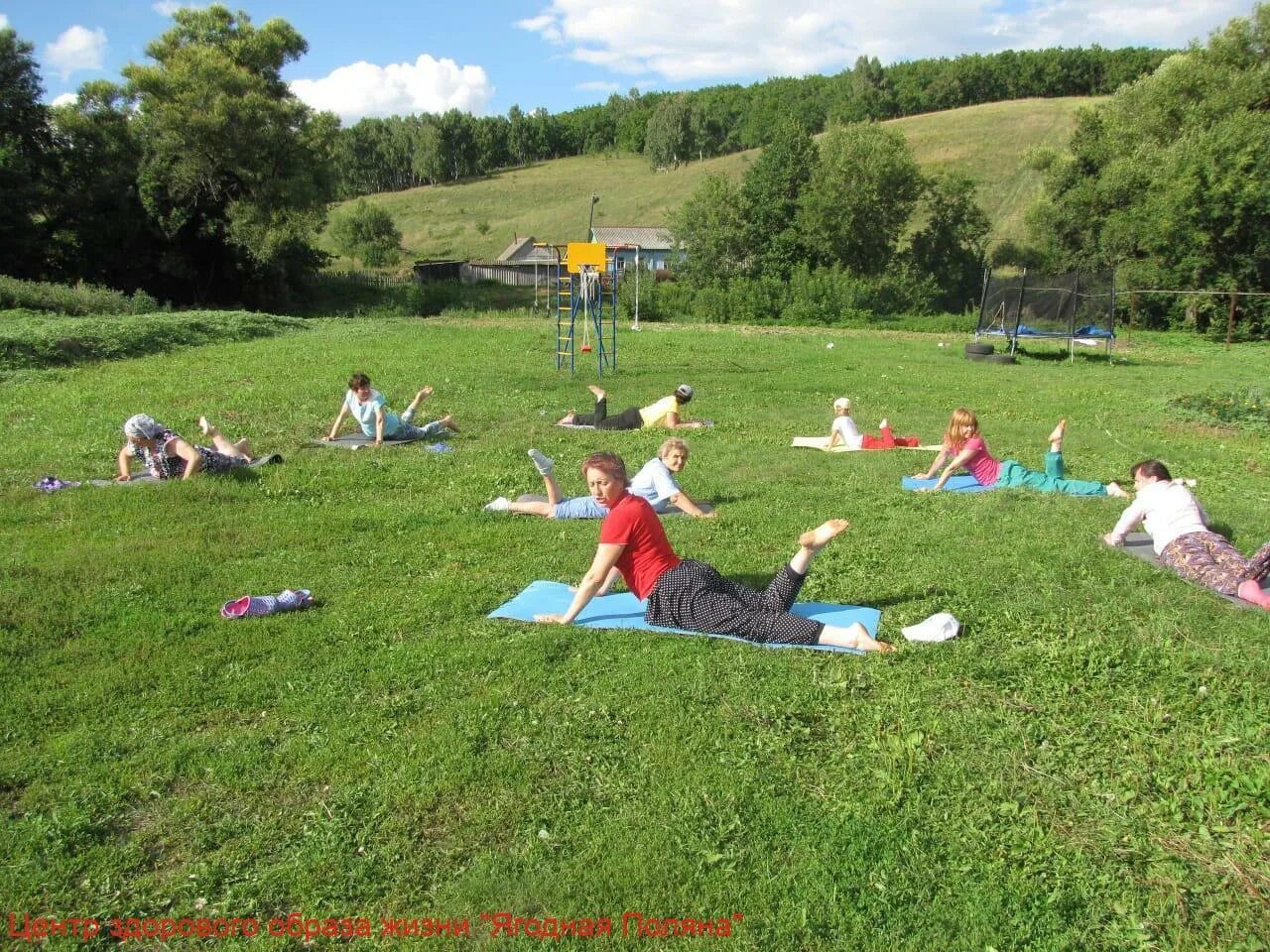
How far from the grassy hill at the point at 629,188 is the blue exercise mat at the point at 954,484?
43008 mm

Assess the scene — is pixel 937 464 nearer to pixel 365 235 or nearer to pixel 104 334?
pixel 104 334

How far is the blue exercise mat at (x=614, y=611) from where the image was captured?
581cm

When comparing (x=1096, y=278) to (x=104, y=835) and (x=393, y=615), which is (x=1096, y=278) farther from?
(x=104, y=835)

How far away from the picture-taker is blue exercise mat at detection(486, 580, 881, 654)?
5.81 meters

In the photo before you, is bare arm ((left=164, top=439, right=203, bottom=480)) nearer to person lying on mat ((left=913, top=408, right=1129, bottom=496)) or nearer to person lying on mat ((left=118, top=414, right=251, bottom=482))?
person lying on mat ((left=118, top=414, right=251, bottom=482))

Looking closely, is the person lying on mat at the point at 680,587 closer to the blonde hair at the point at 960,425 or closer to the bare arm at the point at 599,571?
the bare arm at the point at 599,571

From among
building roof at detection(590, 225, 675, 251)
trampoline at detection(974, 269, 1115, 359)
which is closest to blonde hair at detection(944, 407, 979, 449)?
trampoline at detection(974, 269, 1115, 359)

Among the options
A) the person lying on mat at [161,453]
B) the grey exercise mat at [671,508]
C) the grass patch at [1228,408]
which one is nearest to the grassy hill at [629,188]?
the grass patch at [1228,408]

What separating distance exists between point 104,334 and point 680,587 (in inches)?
782

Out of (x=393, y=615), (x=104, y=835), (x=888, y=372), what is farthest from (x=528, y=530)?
(x=888, y=372)

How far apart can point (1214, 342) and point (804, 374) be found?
19.0m

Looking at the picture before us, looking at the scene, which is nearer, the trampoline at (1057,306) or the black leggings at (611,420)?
the black leggings at (611,420)

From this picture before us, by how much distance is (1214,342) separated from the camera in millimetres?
29797

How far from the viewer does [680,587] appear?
5676mm
